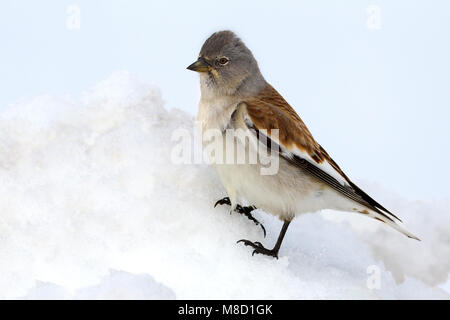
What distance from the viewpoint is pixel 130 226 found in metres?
3.68

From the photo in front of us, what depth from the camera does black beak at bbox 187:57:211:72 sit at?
155 inches

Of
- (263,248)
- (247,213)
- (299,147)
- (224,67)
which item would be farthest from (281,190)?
(224,67)

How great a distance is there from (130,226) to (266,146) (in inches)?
35.3

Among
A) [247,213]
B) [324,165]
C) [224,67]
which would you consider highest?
[224,67]

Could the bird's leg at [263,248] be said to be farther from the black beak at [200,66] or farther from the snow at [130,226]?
the black beak at [200,66]

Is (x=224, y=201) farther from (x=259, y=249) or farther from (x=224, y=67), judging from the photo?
(x=224, y=67)

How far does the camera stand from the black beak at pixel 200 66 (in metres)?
3.95

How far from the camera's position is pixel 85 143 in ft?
13.4

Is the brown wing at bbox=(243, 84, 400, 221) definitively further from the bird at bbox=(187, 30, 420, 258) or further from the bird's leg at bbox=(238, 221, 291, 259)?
the bird's leg at bbox=(238, 221, 291, 259)

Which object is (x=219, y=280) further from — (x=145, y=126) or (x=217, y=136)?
(x=145, y=126)

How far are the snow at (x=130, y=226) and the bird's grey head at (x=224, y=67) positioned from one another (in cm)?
50

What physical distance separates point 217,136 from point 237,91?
1.23ft

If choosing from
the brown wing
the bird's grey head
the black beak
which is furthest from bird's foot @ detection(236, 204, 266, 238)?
the black beak
